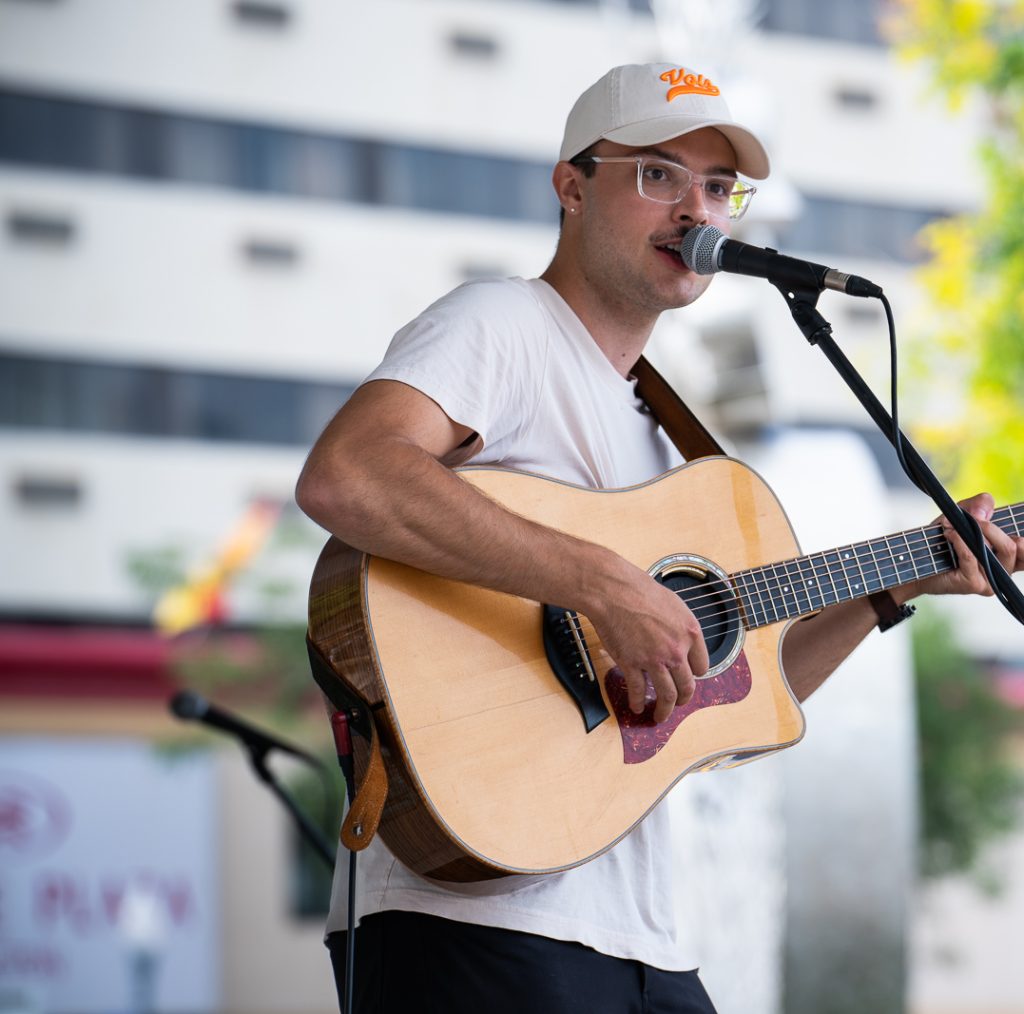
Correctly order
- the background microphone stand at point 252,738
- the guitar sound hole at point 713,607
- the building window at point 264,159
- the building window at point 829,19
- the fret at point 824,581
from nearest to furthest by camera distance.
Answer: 1. the guitar sound hole at point 713,607
2. the fret at point 824,581
3. the background microphone stand at point 252,738
4. the building window at point 264,159
5. the building window at point 829,19

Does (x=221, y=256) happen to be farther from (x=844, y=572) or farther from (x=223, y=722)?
(x=844, y=572)

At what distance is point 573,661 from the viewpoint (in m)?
2.09

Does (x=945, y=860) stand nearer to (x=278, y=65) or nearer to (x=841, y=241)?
(x=841, y=241)

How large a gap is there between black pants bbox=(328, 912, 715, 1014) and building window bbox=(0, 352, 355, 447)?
12.6 meters

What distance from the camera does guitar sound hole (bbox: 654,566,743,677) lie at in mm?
2258

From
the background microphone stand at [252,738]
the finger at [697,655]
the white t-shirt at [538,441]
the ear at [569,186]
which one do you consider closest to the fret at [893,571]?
the white t-shirt at [538,441]

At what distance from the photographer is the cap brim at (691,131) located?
228 centimetres

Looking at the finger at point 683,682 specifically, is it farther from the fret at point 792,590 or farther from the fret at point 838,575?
the fret at point 838,575

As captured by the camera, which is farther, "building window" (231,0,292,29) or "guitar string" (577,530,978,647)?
"building window" (231,0,292,29)

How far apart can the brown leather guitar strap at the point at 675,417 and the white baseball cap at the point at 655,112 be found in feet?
1.22

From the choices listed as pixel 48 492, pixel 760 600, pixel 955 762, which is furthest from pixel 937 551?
pixel 48 492

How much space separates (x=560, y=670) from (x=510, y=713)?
0.35ft

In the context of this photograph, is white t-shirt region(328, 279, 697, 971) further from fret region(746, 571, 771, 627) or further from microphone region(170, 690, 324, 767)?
microphone region(170, 690, 324, 767)

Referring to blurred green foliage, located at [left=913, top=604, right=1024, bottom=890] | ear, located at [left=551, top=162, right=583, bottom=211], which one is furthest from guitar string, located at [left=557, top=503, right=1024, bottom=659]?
blurred green foliage, located at [left=913, top=604, right=1024, bottom=890]
